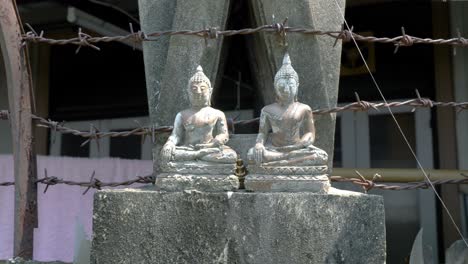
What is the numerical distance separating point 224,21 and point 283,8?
319 mm

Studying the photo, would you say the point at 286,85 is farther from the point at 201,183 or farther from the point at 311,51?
the point at 201,183

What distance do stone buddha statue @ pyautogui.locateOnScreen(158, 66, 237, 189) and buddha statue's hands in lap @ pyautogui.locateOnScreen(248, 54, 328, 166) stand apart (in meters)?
0.15

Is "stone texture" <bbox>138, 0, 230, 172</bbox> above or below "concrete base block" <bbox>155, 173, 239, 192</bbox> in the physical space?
above

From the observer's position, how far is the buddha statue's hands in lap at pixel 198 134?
8.10 feet

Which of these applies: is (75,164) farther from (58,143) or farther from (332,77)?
(332,77)

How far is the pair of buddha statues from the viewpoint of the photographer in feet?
7.90

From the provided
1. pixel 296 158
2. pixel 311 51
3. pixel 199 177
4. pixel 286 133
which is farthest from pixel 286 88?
pixel 199 177

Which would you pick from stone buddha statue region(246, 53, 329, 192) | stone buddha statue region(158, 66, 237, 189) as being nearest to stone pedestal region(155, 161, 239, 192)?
stone buddha statue region(158, 66, 237, 189)

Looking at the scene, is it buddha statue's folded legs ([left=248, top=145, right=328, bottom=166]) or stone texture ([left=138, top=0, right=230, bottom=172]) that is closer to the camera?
buddha statue's folded legs ([left=248, top=145, right=328, bottom=166])

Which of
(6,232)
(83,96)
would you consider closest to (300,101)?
(6,232)

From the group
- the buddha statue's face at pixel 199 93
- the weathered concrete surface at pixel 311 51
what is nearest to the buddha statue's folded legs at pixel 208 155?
the buddha statue's face at pixel 199 93

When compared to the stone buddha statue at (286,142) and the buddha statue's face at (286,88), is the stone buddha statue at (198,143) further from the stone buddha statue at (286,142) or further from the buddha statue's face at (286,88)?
the buddha statue's face at (286,88)

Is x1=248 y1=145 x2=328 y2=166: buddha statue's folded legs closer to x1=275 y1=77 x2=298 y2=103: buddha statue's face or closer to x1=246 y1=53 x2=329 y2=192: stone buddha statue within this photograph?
x1=246 y1=53 x2=329 y2=192: stone buddha statue

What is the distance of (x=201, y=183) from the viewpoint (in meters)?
2.43
